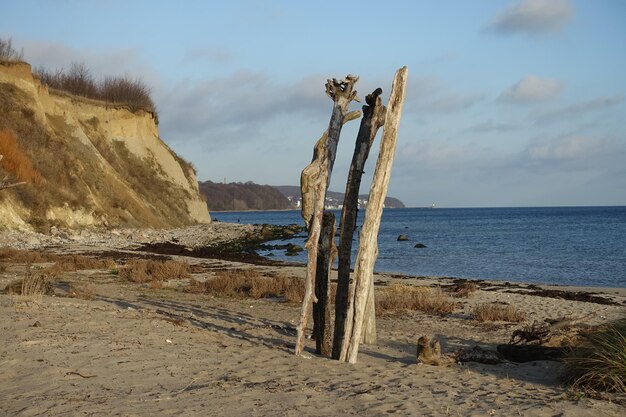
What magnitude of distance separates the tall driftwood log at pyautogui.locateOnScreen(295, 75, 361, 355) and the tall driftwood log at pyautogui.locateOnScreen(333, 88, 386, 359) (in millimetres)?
338

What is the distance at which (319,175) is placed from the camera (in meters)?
9.82

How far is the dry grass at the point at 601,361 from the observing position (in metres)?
7.39

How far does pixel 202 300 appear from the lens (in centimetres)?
1611

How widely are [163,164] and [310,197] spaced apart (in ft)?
164

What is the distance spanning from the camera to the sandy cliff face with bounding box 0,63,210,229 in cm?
3604

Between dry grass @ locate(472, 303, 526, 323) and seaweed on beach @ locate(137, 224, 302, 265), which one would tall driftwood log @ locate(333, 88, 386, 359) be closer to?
dry grass @ locate(472, 303, 526, 323)

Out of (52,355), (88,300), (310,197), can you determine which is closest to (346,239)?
(310,197)

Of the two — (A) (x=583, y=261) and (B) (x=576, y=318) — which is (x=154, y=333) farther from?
(A) (x=583, y=261)

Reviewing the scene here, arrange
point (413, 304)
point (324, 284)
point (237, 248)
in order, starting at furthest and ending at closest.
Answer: point (237, 248) < point (413, 304) < point (324, 284)

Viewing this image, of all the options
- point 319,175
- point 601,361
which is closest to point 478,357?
point 601,361

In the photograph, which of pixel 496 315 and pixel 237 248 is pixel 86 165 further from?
pixel 496 315

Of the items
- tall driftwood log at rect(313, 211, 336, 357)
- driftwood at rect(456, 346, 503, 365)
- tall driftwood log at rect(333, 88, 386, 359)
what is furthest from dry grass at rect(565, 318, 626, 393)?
tall driftwood log at rect(313, 211, 336, 357)

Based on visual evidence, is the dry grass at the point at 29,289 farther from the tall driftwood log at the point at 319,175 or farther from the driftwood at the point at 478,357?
the driftwood at the point at 478,357

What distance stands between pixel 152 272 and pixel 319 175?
39.9ft
